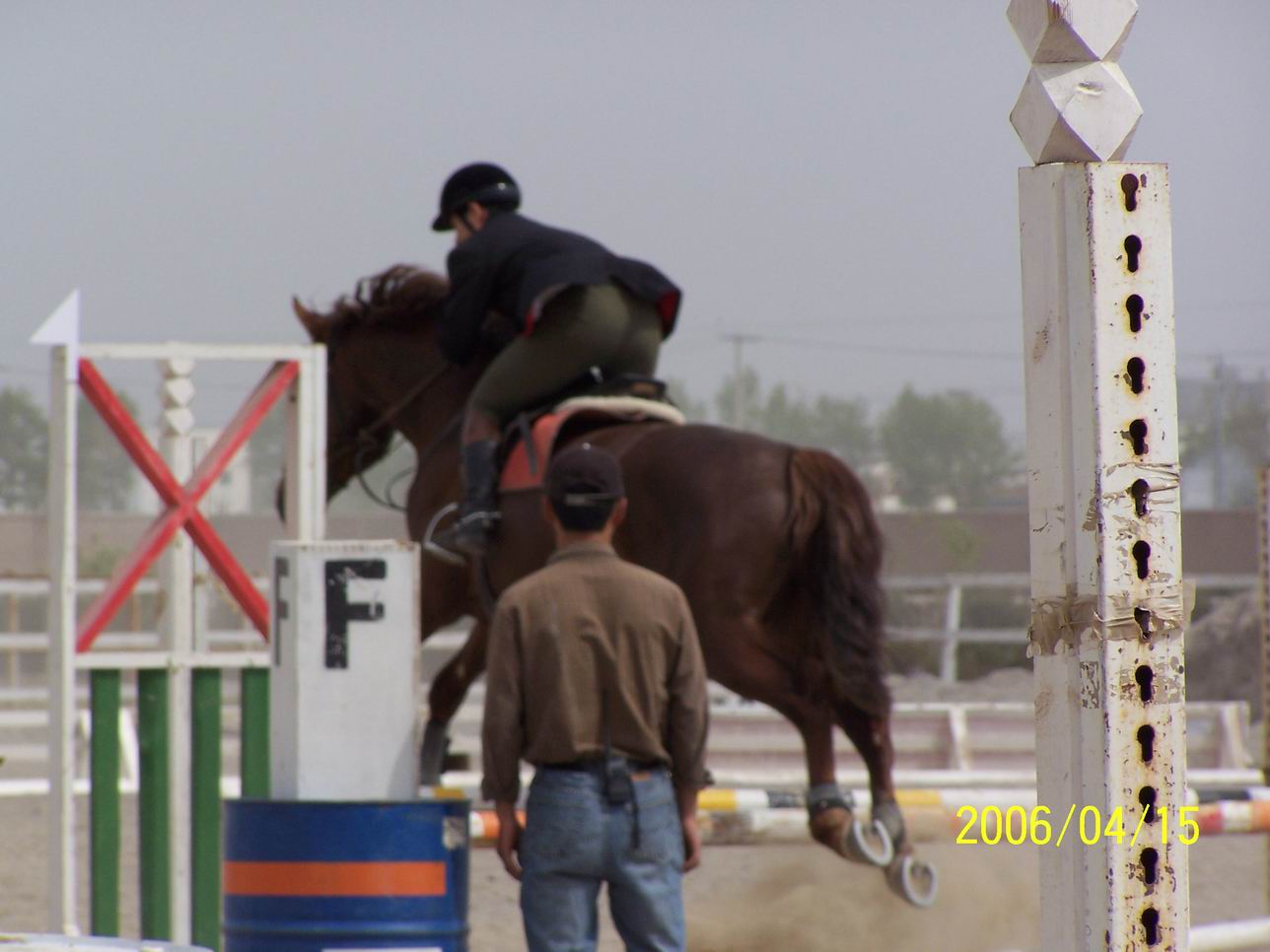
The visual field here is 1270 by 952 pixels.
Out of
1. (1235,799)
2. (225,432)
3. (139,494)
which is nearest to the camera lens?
(225,432)

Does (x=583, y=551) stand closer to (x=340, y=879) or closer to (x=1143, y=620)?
(x=340, y=879)

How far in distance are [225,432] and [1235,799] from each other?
3.05m

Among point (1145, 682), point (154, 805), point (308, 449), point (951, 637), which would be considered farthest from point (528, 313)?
point (951, 637)

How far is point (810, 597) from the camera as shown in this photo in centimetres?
544

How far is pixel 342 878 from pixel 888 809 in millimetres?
2343

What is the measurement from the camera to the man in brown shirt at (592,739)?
330 cm

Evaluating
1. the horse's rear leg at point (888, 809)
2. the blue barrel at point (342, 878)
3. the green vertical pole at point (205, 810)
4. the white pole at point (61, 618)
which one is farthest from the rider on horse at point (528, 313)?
the blue barrel at point (342, 878)

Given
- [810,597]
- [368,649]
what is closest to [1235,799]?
[810,597]

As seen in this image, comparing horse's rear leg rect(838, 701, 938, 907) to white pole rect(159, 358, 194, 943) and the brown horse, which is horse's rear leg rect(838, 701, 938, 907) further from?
white pole rect(159, 358, 194, 943)

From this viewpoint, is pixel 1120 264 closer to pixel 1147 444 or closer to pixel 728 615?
pixel 1147 444

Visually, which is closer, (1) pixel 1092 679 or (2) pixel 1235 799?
(1) pixel 1092 679

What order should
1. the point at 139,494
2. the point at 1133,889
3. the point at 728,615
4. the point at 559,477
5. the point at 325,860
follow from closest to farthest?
the point at 1133,889, the point at 325,860, the point at 559,477, the point at 728,615, the point at 139,494

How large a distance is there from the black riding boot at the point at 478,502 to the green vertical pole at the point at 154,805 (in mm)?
1653

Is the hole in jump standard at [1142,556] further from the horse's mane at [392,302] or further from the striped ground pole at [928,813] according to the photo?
the horse's mane at [392,302]
